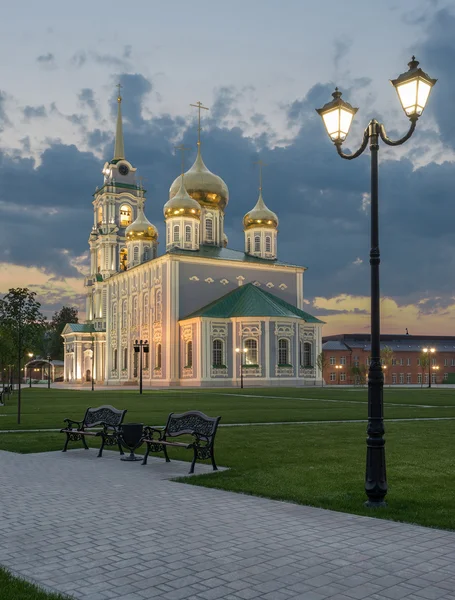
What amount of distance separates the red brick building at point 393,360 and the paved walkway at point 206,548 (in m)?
87.8

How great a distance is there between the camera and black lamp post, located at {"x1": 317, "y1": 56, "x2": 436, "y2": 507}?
804 centimetres

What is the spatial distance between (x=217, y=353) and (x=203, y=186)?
21.7m

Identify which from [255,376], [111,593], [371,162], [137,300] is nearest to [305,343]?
[255,376]

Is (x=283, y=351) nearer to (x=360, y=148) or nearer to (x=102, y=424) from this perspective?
(x=102, y=424)

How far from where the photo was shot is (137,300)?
2788 inches

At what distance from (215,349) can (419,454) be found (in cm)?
4690

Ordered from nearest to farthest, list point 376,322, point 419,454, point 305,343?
1. point 376,322
2. point 419,454
3. point 305,343

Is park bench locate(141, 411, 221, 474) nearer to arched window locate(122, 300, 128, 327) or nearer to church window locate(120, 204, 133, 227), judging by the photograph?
arched window locate(122, 300, 128, 327)

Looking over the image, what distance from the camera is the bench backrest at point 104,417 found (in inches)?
521

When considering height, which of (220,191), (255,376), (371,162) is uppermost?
(220,191)

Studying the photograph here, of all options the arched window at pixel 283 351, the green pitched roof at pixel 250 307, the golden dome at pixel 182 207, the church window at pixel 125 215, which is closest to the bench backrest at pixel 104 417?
the green pitched roof at pixel 250 307

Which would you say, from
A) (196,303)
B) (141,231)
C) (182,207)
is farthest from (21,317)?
(141,231)

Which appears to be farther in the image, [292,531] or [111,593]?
[292,531]

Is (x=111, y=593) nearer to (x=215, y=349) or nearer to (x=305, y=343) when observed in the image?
(x=215, y=349)
